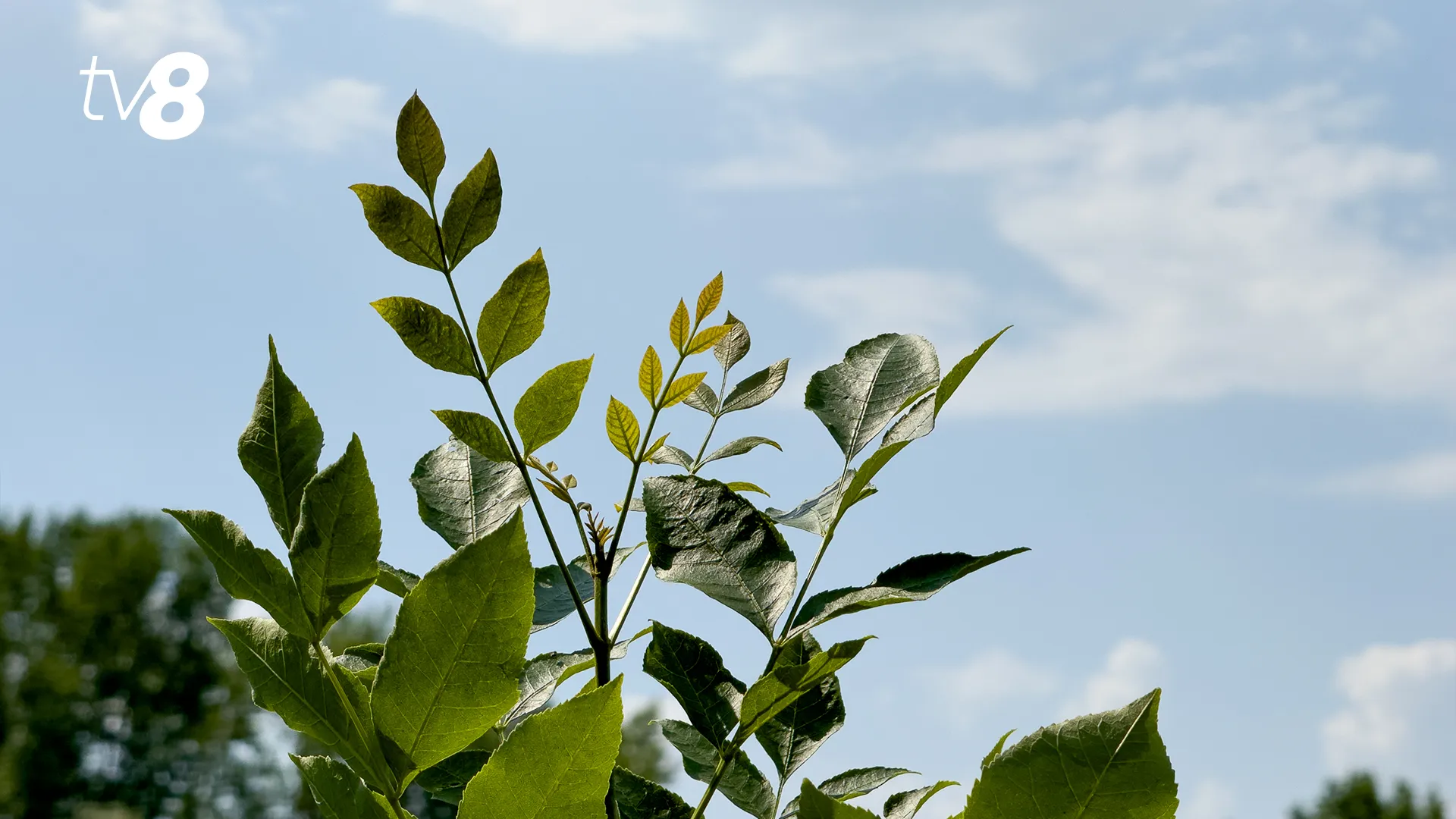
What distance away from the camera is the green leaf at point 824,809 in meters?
0.30

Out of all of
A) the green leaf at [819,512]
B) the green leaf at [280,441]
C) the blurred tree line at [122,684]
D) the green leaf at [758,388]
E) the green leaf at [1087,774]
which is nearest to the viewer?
the green leaf at [1087,774]

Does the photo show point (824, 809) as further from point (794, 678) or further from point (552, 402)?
point (552, 402)

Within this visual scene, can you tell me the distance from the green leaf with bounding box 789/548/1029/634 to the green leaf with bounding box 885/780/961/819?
11 cm

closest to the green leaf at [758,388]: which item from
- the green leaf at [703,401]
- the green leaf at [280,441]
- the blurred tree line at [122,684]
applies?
the green leaf at [703,401]

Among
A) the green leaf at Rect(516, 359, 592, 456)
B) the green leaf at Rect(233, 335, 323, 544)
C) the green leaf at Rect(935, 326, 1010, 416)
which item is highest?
the green leaf at Rect(935, 326, 1010, 416)

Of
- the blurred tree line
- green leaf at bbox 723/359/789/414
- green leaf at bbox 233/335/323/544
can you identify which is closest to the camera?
green leaf at bbox 233/335/323/544

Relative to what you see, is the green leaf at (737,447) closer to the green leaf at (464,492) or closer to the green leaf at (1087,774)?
the green leaf at (464,492)

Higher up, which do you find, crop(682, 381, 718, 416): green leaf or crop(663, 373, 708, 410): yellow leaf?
crop(682, 381, 718, 416): green leaf

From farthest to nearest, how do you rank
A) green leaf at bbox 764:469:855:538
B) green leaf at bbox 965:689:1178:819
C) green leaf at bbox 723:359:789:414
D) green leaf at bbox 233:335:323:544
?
green leaf at bbox 723:359:789:414 → green leaf at bbox 764:469:855:538 → green leaf at bbox 233:335:323:544 → green leaf at bbox 965:689:1178:819

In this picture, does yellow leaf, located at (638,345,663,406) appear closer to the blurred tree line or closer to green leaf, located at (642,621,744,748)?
green leaf, located at (642,621,744,748)

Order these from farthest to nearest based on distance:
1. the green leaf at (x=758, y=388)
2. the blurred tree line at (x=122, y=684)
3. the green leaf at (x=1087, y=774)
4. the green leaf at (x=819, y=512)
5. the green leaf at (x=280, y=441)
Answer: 1. the blurred tree line at (x=122, y=684)
2. the green leaf at (x=758, y=388)
3. the green leaf at (x=819, y=512)
4. the green leaf at (x=280, y=441)
5. the green leaf at (x=1087, y=774)

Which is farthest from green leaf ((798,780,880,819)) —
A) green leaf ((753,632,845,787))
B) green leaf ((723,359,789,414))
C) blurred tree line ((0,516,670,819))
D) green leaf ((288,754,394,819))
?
blurred tree line ((0,516,670,819))

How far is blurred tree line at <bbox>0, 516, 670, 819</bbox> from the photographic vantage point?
18094mm

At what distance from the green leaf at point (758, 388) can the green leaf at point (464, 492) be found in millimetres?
156
